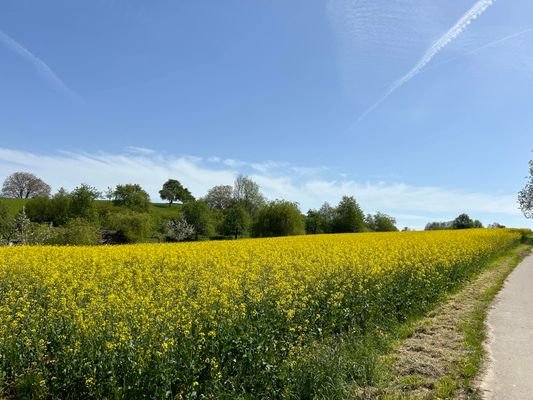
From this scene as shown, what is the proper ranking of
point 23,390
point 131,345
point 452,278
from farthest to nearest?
point 452,278 < point 23,390 < point 131,345

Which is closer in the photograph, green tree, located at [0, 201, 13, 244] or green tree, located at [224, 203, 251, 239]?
green tree, located at [0, 201, 13, 244]

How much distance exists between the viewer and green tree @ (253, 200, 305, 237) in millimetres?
59312

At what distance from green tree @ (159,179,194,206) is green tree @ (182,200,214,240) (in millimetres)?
45673

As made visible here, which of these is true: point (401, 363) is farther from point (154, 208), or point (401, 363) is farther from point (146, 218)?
point (154, 208)

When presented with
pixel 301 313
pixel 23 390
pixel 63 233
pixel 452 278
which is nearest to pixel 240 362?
pixel 301 313

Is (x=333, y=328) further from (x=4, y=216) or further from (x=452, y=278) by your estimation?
(x=4, y=216)

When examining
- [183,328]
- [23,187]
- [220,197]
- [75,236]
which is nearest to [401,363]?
[183,328]

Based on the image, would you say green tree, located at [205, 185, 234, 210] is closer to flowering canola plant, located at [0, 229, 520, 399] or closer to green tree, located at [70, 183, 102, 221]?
green tree, located at [70, 183, 102, 221]

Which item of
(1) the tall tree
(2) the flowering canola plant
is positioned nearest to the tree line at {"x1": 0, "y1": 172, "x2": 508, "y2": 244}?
(1) the tall tree

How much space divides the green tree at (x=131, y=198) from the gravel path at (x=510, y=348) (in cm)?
8058

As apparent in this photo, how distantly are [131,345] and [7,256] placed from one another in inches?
480

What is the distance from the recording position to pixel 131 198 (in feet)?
292

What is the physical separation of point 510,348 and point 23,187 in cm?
11327

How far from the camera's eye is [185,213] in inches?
2943
